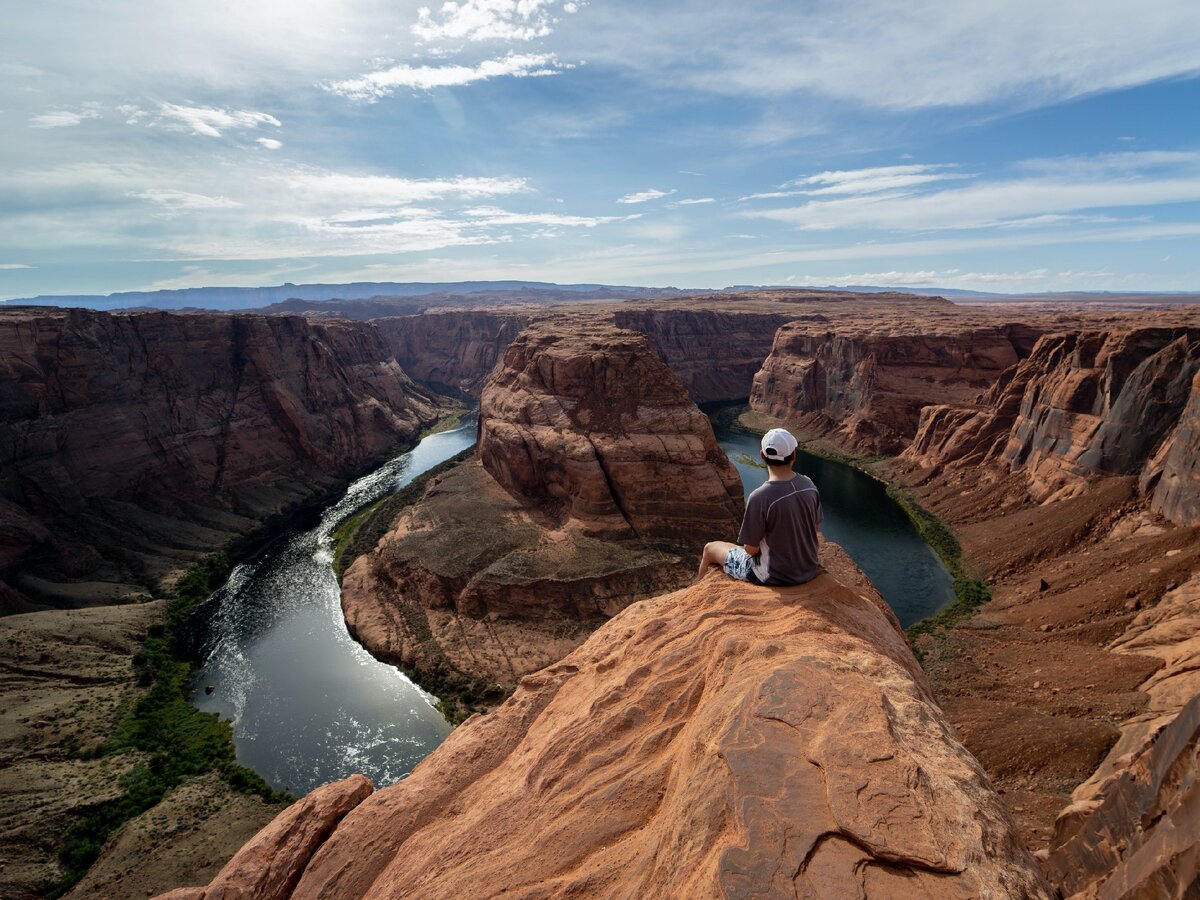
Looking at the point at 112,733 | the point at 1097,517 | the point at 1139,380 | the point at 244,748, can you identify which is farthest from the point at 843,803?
the point at 1139,380

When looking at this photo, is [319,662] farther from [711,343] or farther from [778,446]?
[711,343]

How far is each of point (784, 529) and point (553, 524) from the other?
3941 centimetres

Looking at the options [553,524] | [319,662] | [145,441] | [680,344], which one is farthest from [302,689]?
[680,344]

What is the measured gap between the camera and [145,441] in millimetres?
59625

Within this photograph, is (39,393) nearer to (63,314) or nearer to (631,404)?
(63,314)

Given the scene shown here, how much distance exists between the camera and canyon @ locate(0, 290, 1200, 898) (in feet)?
20.0

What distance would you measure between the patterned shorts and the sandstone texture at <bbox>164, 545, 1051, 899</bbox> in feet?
0.68

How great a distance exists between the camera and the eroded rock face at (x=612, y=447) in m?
44.3

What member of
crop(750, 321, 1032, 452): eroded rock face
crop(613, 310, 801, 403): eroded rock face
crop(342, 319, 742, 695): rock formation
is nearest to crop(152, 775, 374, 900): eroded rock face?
crop(342, 319, 742, 695): rock formation

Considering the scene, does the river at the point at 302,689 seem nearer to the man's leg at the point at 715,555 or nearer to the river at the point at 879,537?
the man's leg at the point at 715,555

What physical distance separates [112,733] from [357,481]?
161ft

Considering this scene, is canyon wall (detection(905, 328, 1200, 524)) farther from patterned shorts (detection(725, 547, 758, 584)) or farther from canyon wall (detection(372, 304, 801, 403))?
canyon wall (detection(372, 304, 801, 403))

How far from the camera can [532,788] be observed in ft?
26.4

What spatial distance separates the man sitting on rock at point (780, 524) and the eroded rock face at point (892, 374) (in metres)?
75.9
